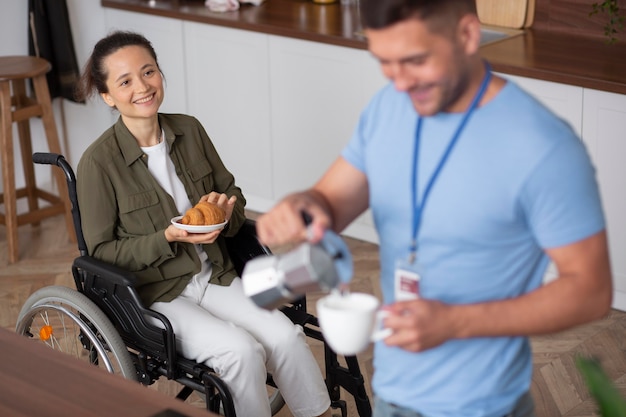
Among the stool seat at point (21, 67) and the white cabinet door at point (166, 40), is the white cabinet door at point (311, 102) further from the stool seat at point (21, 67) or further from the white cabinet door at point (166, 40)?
the stool seat at point (21, 67)

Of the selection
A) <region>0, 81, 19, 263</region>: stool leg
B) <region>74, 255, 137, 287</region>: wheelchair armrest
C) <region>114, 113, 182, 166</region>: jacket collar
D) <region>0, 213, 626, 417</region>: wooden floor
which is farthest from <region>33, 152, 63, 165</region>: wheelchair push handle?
<region>0, 81, 19, 263</region>: stool leg

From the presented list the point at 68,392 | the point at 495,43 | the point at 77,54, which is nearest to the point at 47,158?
the point at 68,392

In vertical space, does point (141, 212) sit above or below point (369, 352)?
above

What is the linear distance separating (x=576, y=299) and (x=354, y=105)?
277 centimetres

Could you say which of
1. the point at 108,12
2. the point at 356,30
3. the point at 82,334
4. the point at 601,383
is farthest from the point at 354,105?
the point at 601,383

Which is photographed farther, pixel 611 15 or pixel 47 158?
pixel 611 15

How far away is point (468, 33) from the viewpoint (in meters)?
1.42

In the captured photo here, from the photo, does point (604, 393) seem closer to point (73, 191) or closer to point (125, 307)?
point (125, 307)

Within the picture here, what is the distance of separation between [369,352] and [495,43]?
1342mm

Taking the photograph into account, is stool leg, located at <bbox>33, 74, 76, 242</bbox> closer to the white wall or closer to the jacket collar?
the white wall

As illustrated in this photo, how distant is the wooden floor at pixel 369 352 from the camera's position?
3107 mm

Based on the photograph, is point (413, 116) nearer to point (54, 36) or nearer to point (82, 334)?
point (82, 334)

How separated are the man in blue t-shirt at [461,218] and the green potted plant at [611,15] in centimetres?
219

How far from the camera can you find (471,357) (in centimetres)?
152
